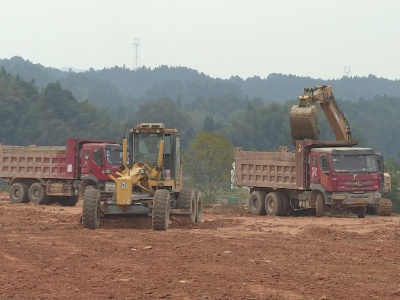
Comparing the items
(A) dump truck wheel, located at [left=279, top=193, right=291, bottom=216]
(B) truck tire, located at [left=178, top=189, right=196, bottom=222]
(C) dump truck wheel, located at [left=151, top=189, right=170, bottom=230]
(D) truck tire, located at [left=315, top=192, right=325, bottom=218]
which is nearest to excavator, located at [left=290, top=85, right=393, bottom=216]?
(A) dump truck wheel, located at [left=279, top=193, right=291, bottom=216]

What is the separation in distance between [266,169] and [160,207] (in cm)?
1187

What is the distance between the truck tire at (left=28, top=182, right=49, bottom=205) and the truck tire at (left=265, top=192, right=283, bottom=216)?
1008cm

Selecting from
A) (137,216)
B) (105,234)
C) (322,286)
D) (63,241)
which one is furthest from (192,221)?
(322,286)

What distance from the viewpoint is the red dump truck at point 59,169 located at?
1505 inches

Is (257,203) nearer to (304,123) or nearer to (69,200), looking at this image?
(304,123)

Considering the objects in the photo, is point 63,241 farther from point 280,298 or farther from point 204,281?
point 280,298

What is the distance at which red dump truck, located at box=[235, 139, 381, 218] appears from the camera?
32.5 metres

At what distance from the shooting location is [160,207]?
24.3 metres

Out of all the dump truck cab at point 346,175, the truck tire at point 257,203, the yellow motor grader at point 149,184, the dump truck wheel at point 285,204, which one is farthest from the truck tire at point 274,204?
the yellow motor grader at point 149,184

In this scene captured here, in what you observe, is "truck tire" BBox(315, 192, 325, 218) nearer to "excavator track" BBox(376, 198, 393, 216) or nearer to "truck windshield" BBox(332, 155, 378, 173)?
"truck windshield" BBox(332, 155, 378, 173)

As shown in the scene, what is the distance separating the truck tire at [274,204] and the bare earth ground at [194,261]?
21.7ft

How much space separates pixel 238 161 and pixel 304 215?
134 inches

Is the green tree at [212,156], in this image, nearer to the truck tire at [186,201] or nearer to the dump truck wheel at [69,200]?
the dump truck wheel at [69,200]

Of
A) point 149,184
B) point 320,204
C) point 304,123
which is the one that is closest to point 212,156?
point 304,123
